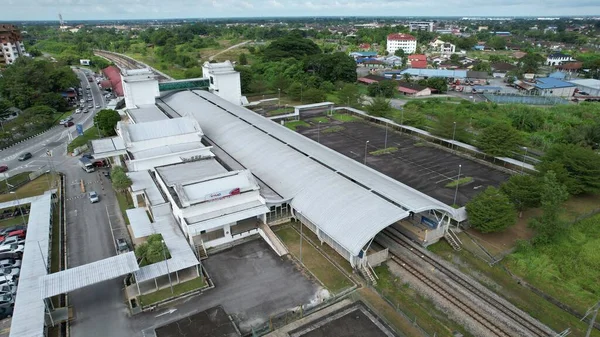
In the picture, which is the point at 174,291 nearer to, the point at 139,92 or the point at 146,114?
the point at 146,114

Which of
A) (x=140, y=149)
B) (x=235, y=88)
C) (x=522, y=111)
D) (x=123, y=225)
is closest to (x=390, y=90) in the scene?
(x=522, y=111)

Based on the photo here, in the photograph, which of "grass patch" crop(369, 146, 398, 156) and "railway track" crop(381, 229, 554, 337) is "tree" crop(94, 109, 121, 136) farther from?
"railway track" crop(381, 229, 554, 337)

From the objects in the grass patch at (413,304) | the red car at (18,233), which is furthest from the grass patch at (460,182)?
the red car at (18,233)

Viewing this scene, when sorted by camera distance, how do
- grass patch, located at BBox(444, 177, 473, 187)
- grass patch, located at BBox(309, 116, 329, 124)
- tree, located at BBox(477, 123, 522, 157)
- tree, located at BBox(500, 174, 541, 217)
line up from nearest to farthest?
tree, located at BBox(500, 174, 541, 217), grass patch, located at BBox(444, 177, 473, 187), tree, located at BBox(477, 123, 522, 157), grass patch, located at BBox(309, 116, 329, 124)

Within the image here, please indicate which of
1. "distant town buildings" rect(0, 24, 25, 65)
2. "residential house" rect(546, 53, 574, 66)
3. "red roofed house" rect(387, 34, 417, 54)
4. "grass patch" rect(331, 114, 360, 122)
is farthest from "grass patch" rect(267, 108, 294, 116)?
"residential house" rect(546, 53, 574, 66)

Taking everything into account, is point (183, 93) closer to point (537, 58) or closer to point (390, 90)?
point (390, 90)

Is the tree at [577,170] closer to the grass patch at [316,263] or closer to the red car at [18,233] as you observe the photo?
the grass patch at [316,263]
